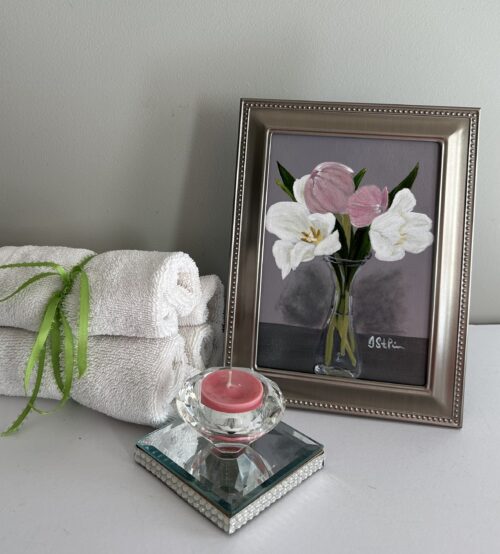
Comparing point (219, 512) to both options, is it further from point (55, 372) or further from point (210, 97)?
point (210, 97)

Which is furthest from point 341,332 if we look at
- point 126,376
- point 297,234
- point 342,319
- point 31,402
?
point 31,402

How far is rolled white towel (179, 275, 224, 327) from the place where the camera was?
2.30 ft

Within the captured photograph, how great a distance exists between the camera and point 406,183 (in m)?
0.65

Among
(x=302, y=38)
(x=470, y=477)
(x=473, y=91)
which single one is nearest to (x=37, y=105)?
(x=302, y=38)

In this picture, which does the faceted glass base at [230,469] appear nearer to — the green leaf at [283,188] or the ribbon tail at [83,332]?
the ribbon tail at [83,332]

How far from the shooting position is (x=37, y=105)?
0.79 meters

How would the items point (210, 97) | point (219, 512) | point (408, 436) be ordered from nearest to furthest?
1. point (219, 512)
2. point (408, 436)
3. point (210, 97)

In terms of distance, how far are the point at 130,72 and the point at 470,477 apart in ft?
2.16

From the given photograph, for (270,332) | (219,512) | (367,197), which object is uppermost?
(367,197)

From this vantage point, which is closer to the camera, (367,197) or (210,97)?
(367,197)

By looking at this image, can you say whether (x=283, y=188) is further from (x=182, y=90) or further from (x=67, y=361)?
(x=67, y=361)

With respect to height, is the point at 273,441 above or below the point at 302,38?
below

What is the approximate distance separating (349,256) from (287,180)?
122 millimetres
